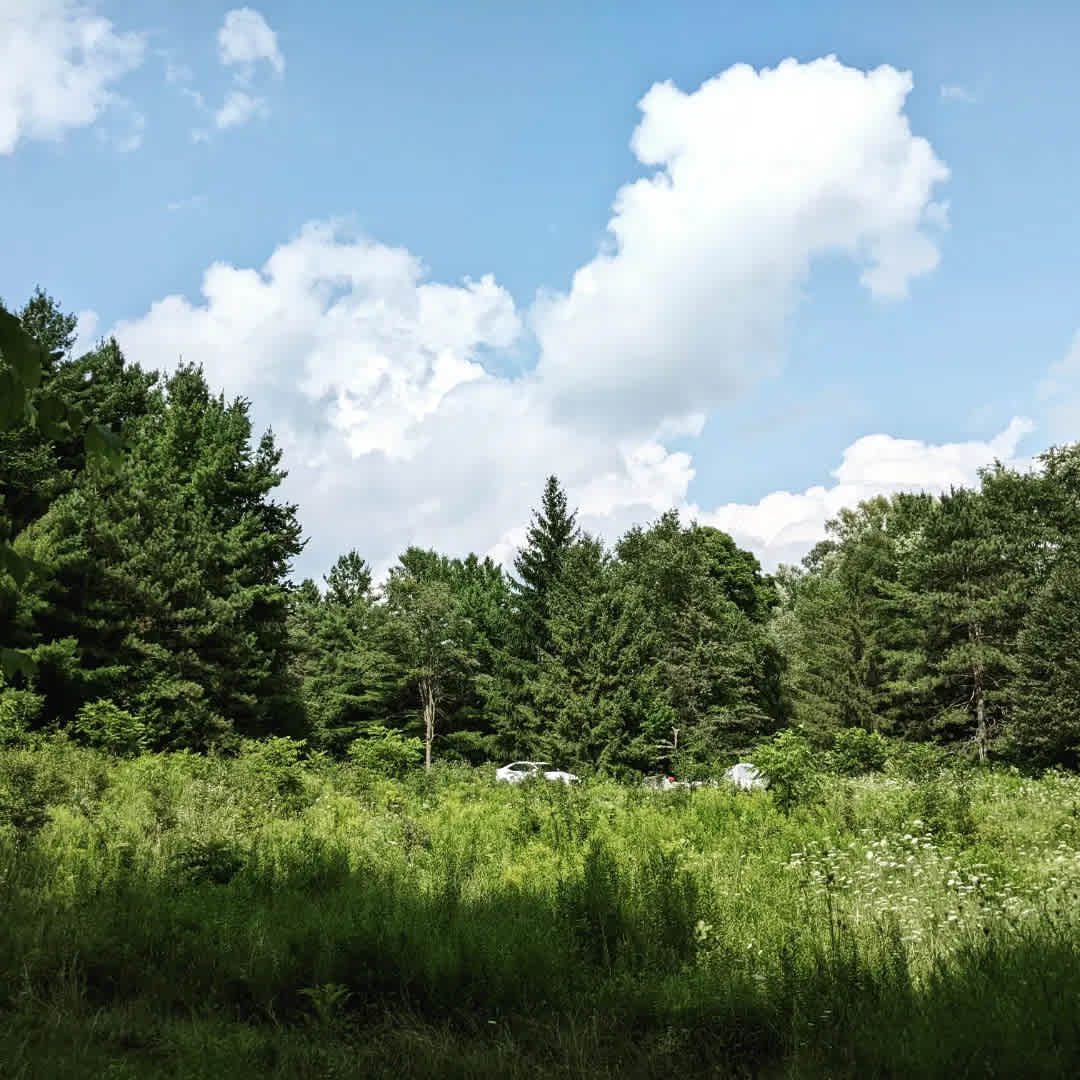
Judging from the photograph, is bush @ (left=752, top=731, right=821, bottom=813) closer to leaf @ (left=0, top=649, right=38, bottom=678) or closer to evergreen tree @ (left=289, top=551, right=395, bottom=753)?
leaf @ (left=0, top=649, right=38, bottom=678)

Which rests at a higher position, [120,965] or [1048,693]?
[1048,693]

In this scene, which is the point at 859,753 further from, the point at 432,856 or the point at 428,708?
the point at 428,708

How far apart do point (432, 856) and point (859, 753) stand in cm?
1248

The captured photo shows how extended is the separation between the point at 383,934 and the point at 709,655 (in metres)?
36.4

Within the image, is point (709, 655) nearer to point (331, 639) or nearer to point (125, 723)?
point (331, 639)

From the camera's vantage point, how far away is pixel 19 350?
6.33 feet

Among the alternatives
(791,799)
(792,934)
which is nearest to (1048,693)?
(791,799)

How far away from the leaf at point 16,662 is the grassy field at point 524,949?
320cm

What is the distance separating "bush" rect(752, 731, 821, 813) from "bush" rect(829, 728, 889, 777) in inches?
203

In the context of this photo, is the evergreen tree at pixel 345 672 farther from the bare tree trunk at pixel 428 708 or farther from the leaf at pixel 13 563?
the leaf at pixel 13 563

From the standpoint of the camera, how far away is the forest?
4.62m

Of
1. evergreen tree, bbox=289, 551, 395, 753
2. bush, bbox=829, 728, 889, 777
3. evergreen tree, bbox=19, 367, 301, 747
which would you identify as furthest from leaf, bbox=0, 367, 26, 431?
evergreen tree, bbox=289, 551, 395, 753

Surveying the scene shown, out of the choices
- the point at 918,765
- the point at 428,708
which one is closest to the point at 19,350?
the point at 918,765

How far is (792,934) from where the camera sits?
6164 mm
